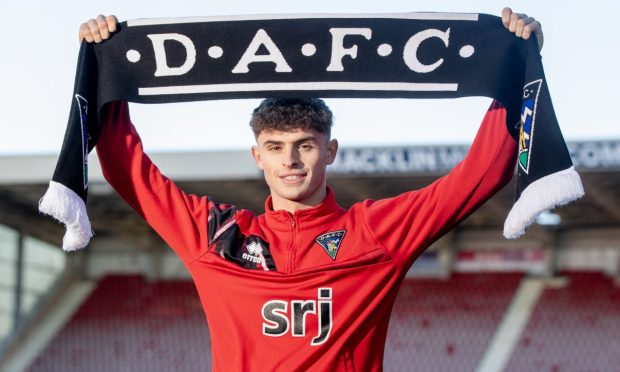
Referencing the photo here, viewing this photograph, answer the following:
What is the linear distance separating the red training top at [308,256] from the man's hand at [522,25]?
10.5 inches

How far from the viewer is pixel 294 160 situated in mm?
3244

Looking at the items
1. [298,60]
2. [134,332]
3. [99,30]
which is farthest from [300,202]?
[134,332]

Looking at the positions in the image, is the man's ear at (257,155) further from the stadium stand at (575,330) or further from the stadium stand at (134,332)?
the stadium stand at (134,332)

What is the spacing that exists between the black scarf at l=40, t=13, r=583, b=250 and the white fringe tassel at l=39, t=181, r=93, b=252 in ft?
0.05

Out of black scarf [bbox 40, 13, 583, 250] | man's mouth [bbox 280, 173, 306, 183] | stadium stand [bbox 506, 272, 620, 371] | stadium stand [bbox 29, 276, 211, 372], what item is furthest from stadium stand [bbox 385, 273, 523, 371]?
man's mouth [bbox 280, 173, 306, 183]

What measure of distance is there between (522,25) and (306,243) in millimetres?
1026

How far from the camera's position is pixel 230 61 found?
3604mm

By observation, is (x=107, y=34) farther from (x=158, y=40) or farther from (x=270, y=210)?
(x=270, y=210)

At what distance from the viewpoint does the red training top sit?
3.23 meters

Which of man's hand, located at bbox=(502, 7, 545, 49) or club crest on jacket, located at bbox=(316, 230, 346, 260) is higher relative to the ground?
man's hand, located at bbox=(502, 7, 545, 49)

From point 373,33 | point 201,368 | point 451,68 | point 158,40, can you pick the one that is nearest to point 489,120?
point 451,68

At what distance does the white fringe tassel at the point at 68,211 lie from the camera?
336 centimetres

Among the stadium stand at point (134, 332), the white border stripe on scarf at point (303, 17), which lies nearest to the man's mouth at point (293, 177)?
the white border stripe on scarf at point (303, 17)

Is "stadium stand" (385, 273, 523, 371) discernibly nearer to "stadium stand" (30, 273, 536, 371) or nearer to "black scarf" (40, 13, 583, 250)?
"stadium stand" (30, 273, 536, 371)
